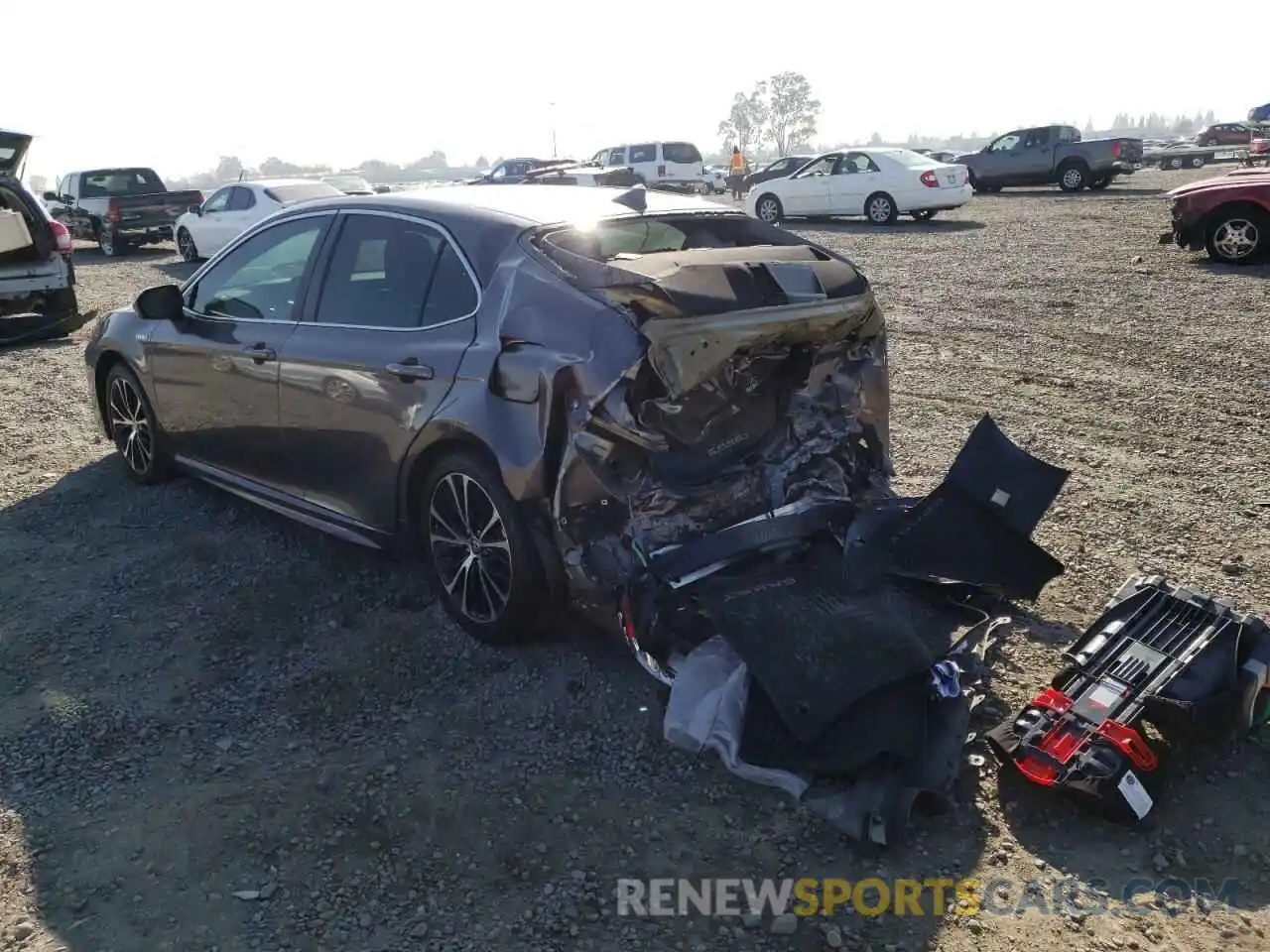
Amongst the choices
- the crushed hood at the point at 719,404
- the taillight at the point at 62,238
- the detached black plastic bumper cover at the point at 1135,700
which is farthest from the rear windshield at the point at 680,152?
the detached black plastic bumper cover at the point at 1135,700

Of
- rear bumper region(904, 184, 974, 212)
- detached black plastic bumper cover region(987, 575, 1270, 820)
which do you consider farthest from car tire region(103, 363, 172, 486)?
rear bumper region(904, 184, 974, 212)

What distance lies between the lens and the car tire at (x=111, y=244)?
20.3m

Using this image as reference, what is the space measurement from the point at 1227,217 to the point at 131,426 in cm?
1201

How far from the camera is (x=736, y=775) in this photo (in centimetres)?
335

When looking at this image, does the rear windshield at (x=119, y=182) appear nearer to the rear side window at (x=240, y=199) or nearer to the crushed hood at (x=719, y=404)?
the rear side window at (x=240, y=199)

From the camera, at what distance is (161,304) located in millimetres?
5500

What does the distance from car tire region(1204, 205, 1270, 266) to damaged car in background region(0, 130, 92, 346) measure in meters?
12.8

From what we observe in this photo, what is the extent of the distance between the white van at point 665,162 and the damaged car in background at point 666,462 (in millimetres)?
26179

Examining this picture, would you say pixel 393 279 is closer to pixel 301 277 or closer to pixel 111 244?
pixel 301 277

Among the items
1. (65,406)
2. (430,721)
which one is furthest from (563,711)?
(65,406)

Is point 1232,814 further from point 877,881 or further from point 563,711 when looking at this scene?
point 563,711

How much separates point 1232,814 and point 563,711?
7.01ft

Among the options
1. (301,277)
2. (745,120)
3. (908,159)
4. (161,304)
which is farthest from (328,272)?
(745,120)

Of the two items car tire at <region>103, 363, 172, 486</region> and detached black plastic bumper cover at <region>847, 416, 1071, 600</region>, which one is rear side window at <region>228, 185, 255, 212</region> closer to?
car tire at <region>103, 363, 172, 486</region>
